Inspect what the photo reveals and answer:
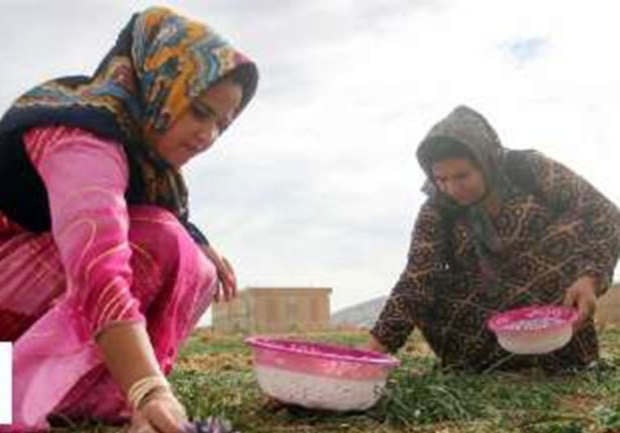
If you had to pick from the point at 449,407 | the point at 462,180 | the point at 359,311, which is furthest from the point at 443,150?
the point at 359,311

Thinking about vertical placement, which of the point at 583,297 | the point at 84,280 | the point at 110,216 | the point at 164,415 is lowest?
the point at 583,297

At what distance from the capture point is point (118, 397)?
3.44m

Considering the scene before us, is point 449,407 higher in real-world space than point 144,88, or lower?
lower

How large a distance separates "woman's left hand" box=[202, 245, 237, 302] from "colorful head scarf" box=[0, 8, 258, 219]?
1.34 feet

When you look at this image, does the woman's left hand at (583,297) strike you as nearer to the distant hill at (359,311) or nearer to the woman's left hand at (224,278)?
the woman's left hand at (224,278)

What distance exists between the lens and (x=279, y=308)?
18.8 meters

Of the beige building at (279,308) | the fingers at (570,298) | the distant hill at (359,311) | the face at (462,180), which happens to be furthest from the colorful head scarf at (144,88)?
the distant hill at (359,311)

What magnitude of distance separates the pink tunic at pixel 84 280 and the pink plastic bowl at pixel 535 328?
1531 mm

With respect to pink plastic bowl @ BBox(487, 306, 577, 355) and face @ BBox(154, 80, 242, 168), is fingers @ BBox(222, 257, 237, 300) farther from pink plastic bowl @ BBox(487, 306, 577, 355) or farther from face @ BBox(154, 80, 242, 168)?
pink plastic bowl @ BBox(487, 306, 577, 355)

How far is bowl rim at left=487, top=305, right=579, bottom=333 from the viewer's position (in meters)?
4.63

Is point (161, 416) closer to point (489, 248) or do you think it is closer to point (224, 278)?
point (224, 278)

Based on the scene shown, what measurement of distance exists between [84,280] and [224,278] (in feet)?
3.79

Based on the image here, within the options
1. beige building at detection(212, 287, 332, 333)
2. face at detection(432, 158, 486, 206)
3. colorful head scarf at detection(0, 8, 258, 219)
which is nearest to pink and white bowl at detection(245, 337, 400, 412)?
colorful head scarf at detection(0, 8, 258, 219)

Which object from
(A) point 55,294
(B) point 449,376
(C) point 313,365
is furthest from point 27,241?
(B) point 449,376
